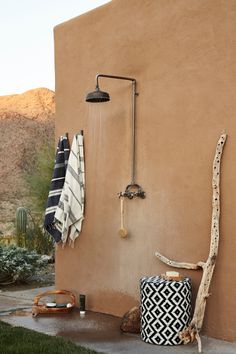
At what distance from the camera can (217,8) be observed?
575 cm

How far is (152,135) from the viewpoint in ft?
21.1

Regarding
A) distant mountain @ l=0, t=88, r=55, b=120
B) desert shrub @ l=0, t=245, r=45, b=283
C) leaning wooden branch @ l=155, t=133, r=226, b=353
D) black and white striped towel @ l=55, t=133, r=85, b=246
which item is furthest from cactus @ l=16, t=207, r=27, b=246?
distant mountain @ l=0, t=88, r=55, b=120

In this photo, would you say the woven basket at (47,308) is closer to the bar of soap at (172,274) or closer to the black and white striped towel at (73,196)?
the black and white striped towel at (73,196)

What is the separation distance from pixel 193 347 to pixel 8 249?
17.6 feet

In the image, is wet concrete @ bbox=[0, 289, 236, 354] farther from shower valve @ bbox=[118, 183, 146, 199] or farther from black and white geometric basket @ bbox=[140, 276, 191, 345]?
shower valve @ bbox=[118, 183, 146, 199]

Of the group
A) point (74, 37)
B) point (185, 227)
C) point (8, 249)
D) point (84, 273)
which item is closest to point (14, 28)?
point (8, 249)

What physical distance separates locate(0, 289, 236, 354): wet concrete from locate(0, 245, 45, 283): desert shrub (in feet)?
5.92

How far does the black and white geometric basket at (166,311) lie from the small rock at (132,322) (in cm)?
37

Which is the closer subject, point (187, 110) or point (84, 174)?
point (187, 110)

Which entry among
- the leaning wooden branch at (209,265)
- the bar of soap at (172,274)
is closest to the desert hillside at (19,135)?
the bar of soap at (172,274)

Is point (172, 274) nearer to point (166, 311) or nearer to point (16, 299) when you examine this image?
point (166, 311)

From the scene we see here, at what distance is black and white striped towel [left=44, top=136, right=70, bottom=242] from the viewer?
24.2ft

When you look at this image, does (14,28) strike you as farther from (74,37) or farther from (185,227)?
(185,227)

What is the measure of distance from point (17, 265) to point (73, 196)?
281cm
